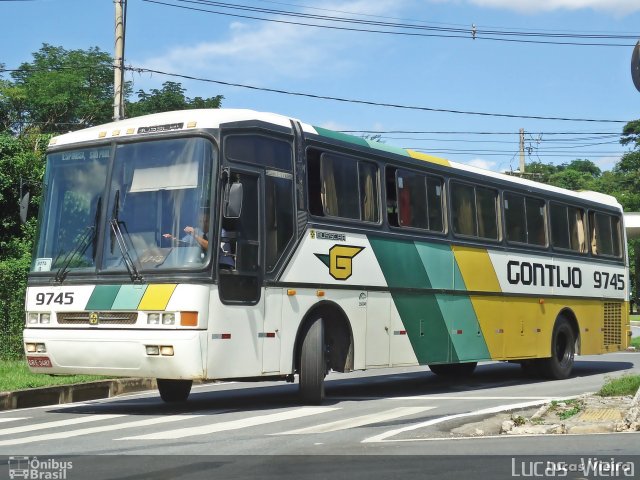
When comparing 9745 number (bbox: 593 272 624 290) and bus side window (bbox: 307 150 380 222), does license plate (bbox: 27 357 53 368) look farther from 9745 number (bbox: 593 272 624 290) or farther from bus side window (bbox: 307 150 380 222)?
9745 number (bbox: 593 272 624 290)

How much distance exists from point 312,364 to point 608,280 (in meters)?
10.6

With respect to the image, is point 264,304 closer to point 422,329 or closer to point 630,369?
point 422,329

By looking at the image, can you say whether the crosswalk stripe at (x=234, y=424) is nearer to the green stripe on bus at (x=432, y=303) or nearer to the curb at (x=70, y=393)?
the green stripe on bus at (x=432, y=303)

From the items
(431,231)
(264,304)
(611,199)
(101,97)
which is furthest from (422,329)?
(101,97)

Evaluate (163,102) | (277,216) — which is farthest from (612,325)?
(163,102)

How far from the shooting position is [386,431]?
34.0 feet

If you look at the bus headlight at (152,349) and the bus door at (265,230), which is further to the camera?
the bus door at (265,230)

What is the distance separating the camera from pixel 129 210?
39.7 feet

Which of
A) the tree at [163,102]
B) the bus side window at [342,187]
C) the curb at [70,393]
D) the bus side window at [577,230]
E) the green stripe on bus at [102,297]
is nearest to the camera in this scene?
the green stripe on bus at [102,297]

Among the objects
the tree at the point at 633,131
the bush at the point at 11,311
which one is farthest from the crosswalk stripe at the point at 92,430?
the tree at the point at 633,131

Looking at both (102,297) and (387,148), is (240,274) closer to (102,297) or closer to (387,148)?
(102,297)

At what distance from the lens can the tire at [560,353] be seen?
19.2 meters

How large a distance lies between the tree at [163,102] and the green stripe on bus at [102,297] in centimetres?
4114

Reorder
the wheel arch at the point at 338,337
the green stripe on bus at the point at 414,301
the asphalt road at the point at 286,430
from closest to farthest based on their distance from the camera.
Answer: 1. the asphalt road at the point at 286,430
2. the wheel arch at the point at 338,337
3. the green stripe on bus at the point at 414,301
